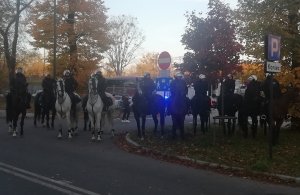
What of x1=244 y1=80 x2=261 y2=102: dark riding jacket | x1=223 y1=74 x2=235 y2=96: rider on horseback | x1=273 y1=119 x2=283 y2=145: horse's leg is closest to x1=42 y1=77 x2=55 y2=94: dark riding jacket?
x1=223 y1=74 x2=235 y2=96: rider on horseback

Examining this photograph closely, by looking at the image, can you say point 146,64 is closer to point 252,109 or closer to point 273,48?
point 252,109

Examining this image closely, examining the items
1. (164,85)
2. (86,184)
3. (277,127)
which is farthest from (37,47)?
(86,184)

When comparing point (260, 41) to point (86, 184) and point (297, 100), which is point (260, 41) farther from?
point (86, 184)

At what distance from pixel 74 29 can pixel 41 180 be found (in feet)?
104

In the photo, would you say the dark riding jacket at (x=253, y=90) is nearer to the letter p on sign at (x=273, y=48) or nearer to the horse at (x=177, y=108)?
the horse at (x=177, y=108)

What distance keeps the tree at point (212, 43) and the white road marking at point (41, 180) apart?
14.2m

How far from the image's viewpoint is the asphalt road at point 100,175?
392 inches

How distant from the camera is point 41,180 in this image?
10508 millimetres

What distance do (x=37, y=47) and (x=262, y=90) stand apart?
2739 cm

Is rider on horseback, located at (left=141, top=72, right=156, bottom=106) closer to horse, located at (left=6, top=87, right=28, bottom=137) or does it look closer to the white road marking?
horse, located at (left=6, top=87, right=28, bottom=137)

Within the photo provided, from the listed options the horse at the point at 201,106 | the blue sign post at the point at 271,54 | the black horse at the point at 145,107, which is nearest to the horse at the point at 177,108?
the black horse at the point at 145,107

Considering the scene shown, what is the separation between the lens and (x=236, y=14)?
2256 centimetres

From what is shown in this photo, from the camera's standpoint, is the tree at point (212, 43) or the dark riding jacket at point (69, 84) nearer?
the dark riding jacket at point (69, 84)

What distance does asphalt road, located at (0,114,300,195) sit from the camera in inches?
392
